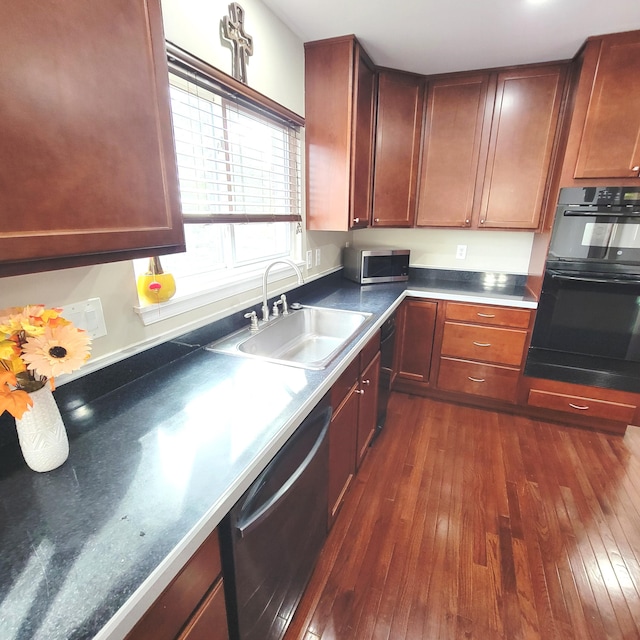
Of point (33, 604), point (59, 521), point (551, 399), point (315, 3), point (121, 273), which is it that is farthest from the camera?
point (551, 399)

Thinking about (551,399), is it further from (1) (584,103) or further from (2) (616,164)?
(1) (584,103)

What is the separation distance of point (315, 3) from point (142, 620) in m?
2.13

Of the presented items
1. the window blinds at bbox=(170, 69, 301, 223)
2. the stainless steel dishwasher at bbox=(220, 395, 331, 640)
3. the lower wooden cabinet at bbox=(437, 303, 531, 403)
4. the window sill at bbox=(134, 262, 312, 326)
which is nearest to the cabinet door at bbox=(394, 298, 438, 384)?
the lower wooden cabinet at bbox=(437, 303, 531, 403)

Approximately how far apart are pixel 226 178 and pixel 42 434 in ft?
3.91

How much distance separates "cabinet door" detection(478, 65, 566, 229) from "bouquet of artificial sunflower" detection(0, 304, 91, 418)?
2522 millimetres

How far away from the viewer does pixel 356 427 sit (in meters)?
1.69

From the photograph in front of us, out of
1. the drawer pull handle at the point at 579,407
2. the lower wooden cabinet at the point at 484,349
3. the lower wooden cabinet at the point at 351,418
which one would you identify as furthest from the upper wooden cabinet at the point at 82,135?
the drawer pull handle at the point at 579,407

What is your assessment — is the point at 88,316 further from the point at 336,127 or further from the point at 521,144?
the point at 521,144

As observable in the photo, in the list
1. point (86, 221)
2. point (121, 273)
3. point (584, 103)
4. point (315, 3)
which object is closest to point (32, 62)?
point (86, 221)

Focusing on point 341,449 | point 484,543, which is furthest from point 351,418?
point 484,543

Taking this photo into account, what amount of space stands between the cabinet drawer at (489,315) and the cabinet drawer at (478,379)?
1.04 feet

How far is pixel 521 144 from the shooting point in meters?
2.25

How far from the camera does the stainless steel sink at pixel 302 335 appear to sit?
156cm

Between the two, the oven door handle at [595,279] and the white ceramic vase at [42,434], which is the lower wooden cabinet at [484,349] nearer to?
the oven door handle at [595,279]
